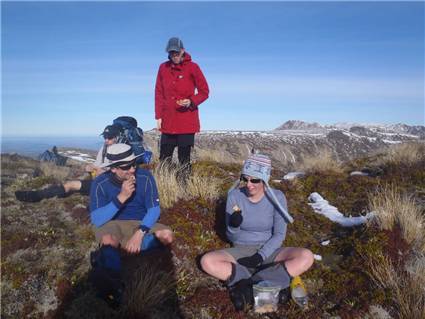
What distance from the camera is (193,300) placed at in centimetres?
414

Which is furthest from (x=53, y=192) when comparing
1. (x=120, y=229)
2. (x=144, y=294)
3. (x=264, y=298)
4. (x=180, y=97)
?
(x=264, y=298)

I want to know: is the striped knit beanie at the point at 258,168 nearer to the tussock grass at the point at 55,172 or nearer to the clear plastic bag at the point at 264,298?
the clear plastic bag at the point at 264,298

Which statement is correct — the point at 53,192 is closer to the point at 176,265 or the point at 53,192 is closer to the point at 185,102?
the point at 185,102

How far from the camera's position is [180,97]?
6.70m

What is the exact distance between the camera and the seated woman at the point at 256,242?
429 cm

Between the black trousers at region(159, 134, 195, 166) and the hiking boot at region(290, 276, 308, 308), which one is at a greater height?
the black trousers at region(159, 134, 195, 166)

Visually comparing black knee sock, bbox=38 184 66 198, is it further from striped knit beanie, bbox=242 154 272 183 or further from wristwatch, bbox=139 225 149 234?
striped knit beanie, bbox=242 154 272 183

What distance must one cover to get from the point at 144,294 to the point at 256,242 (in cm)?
160

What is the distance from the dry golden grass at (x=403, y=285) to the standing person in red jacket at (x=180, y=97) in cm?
378

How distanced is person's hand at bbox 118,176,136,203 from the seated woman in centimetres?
123

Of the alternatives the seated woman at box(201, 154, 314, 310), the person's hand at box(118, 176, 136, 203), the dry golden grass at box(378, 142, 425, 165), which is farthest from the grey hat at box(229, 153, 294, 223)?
the dry golden grass at box(378, 142, 425, 165)

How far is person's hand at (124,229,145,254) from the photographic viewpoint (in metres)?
4.30

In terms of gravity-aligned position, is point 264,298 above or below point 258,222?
below

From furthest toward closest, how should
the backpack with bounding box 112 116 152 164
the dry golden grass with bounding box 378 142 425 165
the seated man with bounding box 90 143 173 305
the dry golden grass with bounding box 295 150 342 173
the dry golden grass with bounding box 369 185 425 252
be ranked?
the dry golden grass with bounding box 295 150 342 173 → the dry golden grass with bounding box 378 142 425 165 → the backpack with bounding box 112 116 152 164 → the dry golden grass with bounding box 369 185 425 252 → the seated man with bounding box 90 143 173 305
